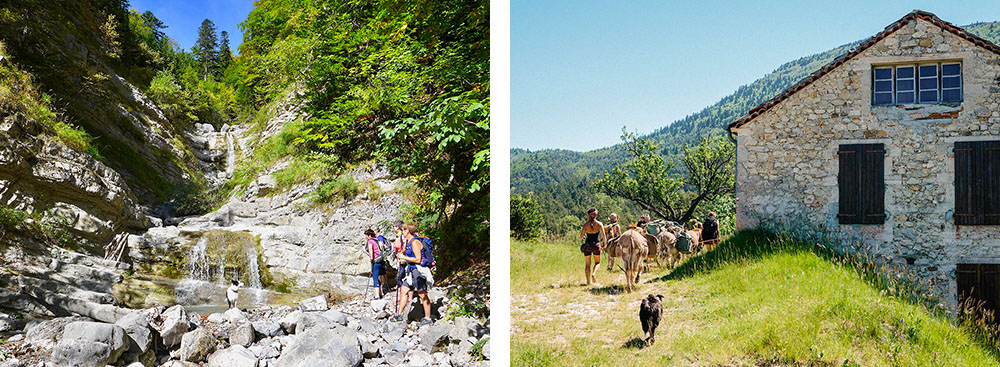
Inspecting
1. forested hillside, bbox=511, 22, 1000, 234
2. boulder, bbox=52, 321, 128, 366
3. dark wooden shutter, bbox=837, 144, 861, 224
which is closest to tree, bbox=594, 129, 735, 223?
forested hillside, bbox=511, 22, 1000, 234

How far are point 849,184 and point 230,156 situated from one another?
366cm

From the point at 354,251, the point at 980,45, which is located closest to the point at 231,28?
the point at 354,251

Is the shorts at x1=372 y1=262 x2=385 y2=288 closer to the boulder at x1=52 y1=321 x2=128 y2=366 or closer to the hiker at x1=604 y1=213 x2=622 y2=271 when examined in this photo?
the boulder at x1=52 y1=321 x2=128 y2=366

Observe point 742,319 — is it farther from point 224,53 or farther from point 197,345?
point 224,53

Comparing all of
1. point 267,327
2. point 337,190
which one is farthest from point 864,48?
point 267,327

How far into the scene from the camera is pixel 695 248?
11.3 ft

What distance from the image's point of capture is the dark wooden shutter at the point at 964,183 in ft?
8.18

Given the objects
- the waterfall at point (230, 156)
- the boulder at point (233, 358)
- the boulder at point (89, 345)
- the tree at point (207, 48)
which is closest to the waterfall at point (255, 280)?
the boulder at point (233, 358)

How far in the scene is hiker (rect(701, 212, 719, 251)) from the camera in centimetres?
333

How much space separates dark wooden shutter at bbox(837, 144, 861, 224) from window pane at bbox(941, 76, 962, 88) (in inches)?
19.5

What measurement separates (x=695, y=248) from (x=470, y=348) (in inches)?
70.0

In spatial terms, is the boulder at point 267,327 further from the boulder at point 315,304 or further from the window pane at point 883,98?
the window pane at point 883,98

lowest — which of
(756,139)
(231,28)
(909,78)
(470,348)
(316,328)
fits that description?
(470,348)

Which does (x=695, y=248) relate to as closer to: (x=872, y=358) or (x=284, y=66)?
(x=872, y=358)
